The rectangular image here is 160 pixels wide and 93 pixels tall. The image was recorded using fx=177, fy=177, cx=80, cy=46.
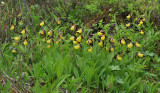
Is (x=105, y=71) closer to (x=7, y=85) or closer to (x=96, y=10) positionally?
(x=7, y=85)

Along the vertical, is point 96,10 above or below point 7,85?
above

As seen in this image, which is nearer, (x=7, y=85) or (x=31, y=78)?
(x=7, y=85)

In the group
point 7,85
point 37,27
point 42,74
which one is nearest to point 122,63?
point 42,74

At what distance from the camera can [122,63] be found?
8.20ft

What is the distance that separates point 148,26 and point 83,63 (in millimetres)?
1858

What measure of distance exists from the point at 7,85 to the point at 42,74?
1.88 ft

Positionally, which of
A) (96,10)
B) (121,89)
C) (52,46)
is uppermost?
(96,10)

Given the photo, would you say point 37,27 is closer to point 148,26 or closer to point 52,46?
point 52,46

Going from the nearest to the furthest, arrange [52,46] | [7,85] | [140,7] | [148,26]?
[7,85] < [52,46] < [148,26] < [140,7]

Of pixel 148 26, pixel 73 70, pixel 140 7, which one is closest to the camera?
pixel 73 70

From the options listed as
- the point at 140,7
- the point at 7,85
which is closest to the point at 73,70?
the point at 7,85

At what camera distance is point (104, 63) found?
8.27 feet

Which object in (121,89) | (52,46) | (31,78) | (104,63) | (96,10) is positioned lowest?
(121,89)

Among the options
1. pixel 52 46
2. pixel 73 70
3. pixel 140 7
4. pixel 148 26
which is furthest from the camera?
pixel 140 7
